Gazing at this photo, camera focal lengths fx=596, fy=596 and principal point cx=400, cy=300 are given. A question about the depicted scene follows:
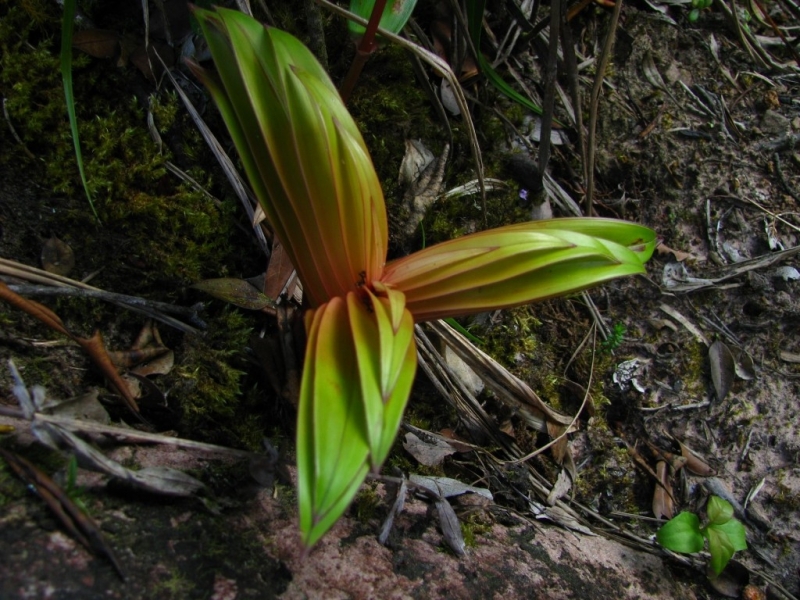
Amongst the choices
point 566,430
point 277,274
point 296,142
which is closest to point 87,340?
point 277,274

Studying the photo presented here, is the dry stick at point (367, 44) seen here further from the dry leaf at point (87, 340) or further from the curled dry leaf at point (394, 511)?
the curled dry leaf at point (394, 511)

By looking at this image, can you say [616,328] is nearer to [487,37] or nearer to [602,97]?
[602,97]

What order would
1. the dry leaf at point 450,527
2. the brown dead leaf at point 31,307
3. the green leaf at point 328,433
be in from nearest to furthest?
the green leaf at point 328,433 < the brown dead leaf at point 31,307 < the dry leaf at point 450,527

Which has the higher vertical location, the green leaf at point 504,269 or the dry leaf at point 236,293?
the green leaf at point 504,269

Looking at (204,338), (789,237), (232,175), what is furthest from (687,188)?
(204,338)

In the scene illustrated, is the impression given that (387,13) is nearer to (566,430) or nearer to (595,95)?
(595,95)

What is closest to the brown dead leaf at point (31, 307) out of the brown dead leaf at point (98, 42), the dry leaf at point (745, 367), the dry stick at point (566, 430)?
the brown dead leaf at point (98, 42)

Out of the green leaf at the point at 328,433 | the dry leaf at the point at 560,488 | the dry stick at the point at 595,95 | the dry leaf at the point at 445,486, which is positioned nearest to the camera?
the green leaf at the point at 328,433

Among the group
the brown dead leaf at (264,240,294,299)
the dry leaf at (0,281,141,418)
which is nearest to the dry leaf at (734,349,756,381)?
the brown dead leaf at (264,240,294,299)
